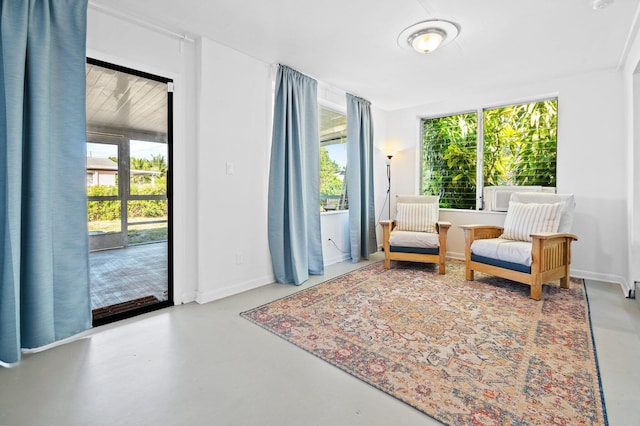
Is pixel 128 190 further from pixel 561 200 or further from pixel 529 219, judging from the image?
pixel 561 200

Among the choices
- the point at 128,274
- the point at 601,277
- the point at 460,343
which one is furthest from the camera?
the point at 601,277

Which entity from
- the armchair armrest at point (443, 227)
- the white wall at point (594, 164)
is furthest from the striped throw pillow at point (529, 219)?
the white wall at point (594, 164)

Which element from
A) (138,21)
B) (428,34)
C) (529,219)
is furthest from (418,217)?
(138,21)

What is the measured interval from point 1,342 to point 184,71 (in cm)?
228

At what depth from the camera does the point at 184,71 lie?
108 inches

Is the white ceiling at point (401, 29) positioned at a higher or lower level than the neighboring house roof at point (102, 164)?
higher

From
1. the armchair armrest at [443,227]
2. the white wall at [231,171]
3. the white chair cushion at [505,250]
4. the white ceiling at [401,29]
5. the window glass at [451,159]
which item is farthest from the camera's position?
the window glass at [451,159]

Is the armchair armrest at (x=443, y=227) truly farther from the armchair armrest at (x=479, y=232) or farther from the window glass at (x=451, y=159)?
the window glass at (x=451, y=159)

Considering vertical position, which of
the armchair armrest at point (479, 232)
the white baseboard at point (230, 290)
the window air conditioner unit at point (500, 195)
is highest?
the window air conditioner unit at point (500, 195)

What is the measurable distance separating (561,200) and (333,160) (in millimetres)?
2679

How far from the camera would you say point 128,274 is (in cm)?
262

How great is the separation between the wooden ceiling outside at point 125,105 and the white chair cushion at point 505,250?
10.7ft

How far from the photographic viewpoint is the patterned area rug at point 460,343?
56.9 inches

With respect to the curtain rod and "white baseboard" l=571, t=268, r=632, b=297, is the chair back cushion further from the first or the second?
the curtain rod
